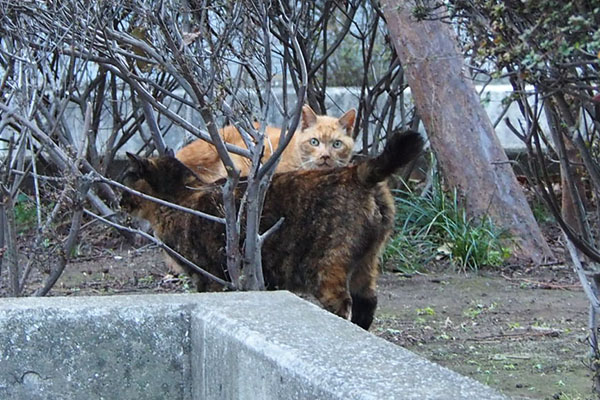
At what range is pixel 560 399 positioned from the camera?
4379 millimetres

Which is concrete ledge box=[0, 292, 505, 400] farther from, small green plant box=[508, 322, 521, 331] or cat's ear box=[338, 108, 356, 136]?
cat's ear box=[338, 108, 356, 136]

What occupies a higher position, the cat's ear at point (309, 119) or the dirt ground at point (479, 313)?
the cat's ear at point (309, 119)

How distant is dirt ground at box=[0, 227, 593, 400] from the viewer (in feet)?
16.3

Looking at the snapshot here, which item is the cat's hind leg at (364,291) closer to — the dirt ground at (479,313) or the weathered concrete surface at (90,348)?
the dirt ground at (479,313)

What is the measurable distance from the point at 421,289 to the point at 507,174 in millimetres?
1693

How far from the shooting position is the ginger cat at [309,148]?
830cm

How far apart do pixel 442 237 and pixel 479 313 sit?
6.72 feet

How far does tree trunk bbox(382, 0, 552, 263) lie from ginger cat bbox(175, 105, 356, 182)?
0.71 metres

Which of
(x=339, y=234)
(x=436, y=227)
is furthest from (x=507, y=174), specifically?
(x=339, y=234)

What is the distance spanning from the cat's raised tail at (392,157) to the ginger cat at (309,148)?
2522 millimetres

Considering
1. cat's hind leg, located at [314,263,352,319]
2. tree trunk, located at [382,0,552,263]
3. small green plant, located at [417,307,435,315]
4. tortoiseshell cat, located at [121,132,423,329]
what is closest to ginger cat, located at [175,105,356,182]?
tree trunk, located at [382,0,552,263]

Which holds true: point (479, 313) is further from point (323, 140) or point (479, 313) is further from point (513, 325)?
point (323, 140)

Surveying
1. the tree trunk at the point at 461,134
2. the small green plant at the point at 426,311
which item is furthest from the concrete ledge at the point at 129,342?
the tree trunk at the point at 461,134

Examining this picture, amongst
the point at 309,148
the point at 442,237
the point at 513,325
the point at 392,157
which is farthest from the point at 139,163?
the point at 442,237
